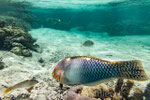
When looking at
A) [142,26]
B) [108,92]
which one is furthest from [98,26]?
[108,92]

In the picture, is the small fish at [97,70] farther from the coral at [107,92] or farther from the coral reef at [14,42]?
the coral reef at [14,42]

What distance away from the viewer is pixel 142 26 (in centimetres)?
2598

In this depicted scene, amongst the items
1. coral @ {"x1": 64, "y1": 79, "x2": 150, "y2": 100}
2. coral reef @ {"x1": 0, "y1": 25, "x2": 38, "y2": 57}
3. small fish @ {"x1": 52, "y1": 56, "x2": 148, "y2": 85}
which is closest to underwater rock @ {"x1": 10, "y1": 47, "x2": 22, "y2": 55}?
coral reef @ {"x1": 0, "y1": 25, "x2": 38, "y2": 57}

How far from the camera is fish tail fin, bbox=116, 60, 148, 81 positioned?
51.1 inches

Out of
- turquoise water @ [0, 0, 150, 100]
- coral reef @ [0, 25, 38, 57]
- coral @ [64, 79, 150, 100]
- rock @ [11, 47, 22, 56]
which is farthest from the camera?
coral reef @ [0, 25, 38, 57]

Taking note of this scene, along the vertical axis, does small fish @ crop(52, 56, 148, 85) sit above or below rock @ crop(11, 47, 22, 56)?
above

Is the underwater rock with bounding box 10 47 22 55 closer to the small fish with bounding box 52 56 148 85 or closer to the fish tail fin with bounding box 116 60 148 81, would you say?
the small fish with bounding box 52 56 148 85

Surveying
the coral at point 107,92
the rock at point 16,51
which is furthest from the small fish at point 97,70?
the rock at point 16,51

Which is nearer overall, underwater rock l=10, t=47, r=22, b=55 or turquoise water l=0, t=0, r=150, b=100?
turquoise water l=0, t=0, r=150, b=100

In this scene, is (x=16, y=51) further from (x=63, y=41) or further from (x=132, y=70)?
(x=63, y=41)

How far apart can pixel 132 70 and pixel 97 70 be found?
0.45m

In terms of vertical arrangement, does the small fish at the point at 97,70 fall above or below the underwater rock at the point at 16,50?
above

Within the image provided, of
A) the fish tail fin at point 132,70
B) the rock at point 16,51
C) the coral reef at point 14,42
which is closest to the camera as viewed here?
the fish tail fin at point 132,70

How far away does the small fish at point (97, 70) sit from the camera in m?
1.34
